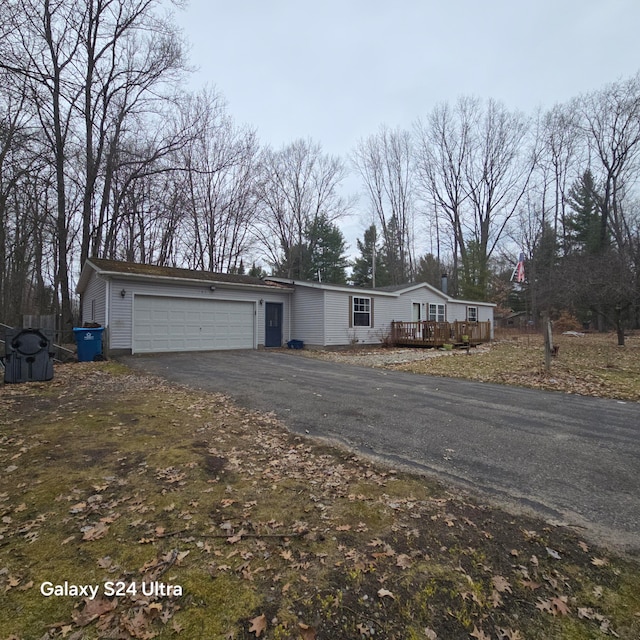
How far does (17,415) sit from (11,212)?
14.9 meters

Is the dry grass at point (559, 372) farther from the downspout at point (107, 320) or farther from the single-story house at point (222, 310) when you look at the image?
the downspout at point (107, 320)

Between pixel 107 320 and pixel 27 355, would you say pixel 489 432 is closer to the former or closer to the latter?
pixel 27 355

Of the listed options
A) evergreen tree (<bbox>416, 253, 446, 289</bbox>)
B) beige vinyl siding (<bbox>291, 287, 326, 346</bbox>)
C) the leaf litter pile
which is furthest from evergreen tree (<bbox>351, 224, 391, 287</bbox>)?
the leaf litter pile

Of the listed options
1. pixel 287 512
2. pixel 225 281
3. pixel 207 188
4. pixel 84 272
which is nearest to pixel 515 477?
pixel 287 512

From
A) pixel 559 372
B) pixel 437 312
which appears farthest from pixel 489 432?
pixel 437 312

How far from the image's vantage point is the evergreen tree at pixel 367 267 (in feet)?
112

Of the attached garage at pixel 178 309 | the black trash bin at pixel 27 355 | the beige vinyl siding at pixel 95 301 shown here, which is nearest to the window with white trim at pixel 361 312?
the attached garage at pixel 178 309

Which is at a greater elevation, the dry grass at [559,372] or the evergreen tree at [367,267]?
the evergreen tree at [367,267]

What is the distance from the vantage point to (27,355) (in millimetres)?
7301

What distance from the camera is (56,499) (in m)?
2.76

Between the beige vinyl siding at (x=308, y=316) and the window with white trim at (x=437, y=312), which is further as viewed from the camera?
the window with white trim at (x=437, y=312)

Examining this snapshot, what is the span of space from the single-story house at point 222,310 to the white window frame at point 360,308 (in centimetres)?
5

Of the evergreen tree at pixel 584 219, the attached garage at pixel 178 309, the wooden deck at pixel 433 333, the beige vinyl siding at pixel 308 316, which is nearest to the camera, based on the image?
the attached garage at pixel 178 309

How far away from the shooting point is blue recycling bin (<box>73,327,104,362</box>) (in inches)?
432
